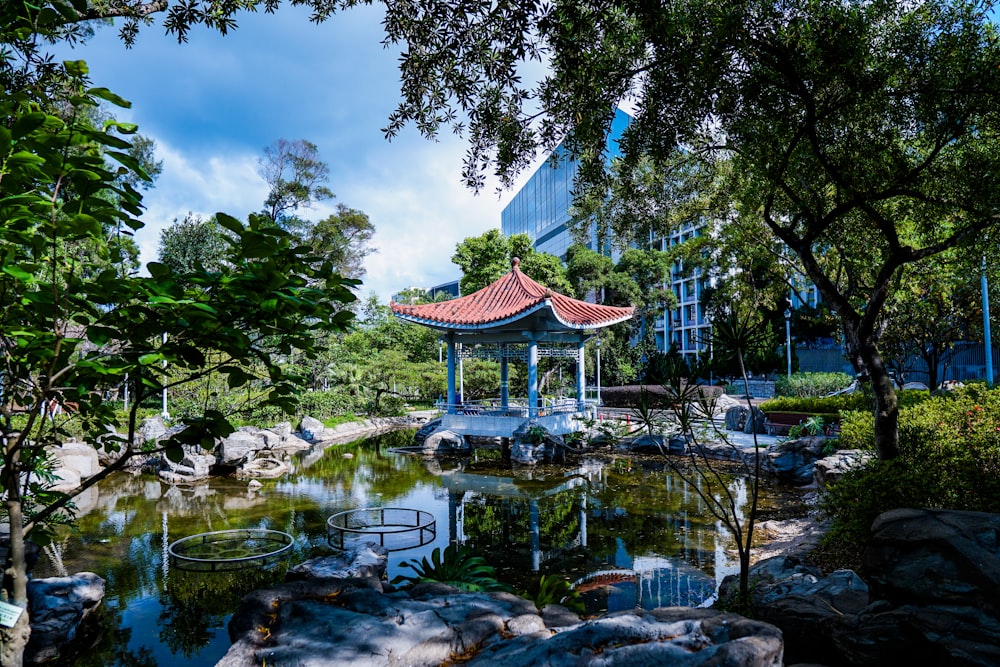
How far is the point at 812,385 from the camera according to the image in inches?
757

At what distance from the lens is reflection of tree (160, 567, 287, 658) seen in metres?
4.42

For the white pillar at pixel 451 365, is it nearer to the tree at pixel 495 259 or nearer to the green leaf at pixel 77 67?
the tree at pixel 495 259

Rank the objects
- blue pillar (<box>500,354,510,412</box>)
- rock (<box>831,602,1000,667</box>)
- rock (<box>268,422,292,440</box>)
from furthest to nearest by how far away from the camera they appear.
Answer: rock (<box>268,422,292,440</box>) < blue pillar (<box>500,354,510,412</box>) < rock (<box>831,602,1000,667</box>)

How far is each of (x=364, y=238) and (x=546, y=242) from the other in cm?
2068

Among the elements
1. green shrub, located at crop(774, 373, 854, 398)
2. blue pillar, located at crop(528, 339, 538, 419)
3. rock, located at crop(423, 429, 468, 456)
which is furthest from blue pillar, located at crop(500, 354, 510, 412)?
green shrub, located at crop(774, 373, 854, 398)

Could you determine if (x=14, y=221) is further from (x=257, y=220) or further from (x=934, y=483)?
(x=934, y=483)

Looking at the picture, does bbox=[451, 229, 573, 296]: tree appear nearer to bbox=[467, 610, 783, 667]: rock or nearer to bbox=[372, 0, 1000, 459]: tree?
bbox=[372, 0, 1000, 459]: tree

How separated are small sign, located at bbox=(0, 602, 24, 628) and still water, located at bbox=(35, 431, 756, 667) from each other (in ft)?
10.0

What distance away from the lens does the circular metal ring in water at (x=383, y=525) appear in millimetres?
6656

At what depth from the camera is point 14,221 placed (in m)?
1.38

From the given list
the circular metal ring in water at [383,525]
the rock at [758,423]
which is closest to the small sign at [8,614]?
the circular metal ring in water at [383,525]

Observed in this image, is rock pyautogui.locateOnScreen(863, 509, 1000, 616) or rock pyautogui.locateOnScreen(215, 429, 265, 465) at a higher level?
rock pyautogui.locateOnScreen(863, 509, 1000, 616)

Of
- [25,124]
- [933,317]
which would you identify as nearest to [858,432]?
[933,317]

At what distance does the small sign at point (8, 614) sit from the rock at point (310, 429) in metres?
15.8
